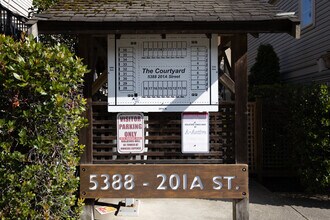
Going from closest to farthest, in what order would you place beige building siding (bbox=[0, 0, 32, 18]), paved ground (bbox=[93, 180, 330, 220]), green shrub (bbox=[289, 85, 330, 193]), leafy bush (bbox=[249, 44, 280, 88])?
paved ground (bbox=[93, 180, 330, 220]) → green shrub (bbox=[289, 85, 330, 193]) → beige building siding (bbox=[0, 0, 32, 18]) → leafy bush (bbox=[249, 44, 280, 88])

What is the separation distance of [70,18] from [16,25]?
3.99 meters

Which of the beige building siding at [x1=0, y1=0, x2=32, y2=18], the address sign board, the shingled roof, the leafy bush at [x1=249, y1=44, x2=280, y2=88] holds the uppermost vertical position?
the beige building siding at [x1=0, y1=0, x2=32, y2=18]

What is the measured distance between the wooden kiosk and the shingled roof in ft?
0.04

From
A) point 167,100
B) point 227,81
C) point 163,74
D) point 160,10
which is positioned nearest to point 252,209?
point 227,81

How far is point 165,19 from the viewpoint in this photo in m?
4.34

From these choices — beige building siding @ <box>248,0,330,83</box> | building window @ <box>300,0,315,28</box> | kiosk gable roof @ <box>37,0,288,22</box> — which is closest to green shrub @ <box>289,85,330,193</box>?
beige building siding @ <box>248,0,330,83</box>

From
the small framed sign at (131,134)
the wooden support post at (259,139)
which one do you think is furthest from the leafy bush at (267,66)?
the small framed sign at (131,134)

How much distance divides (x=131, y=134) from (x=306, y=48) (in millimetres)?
8982

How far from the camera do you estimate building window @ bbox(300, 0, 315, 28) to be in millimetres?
11383

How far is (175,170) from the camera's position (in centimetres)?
459

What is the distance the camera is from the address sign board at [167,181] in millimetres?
4578

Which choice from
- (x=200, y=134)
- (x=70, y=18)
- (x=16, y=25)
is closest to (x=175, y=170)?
(x=200, y=134)

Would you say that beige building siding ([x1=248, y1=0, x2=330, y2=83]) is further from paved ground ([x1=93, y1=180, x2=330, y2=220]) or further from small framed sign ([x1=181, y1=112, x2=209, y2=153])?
small framed sign ([x1=181, y1=112, x2=209, y2=153])

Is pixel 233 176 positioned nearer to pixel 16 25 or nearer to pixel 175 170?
pixel 175 170
